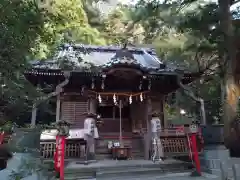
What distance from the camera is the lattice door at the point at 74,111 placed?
35.2 feet

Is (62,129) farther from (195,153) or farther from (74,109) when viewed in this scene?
(195,153)

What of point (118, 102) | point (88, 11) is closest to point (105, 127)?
point (118, 102)

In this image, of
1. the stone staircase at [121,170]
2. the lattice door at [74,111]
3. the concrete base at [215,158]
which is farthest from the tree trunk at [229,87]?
the lattice door at [74,111]

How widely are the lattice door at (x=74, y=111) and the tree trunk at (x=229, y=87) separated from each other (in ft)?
20.7

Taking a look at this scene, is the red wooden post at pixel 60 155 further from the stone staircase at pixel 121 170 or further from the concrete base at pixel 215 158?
the concrete base at pixel 215 158

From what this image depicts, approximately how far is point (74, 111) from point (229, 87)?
22.8ft

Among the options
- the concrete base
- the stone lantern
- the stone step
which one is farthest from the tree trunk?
the stone lantern

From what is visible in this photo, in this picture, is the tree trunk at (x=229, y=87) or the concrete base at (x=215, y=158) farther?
the tree trunk at (x=229, y=87)

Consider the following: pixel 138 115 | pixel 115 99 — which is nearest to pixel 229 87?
pixel 138 115

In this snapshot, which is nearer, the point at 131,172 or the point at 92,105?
the point at 131,172

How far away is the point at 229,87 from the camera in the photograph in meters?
8.91

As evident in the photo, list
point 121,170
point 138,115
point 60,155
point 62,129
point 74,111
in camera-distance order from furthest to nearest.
→ point 138,115
point 74,111
point 121,170
point 62,129
point 60,155

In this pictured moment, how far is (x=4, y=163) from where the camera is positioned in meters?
8.45

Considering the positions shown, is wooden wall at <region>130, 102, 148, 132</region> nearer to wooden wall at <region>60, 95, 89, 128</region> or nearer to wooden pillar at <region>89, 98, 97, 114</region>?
wooden pillar at <region>89, 98, 97, 114</region>
